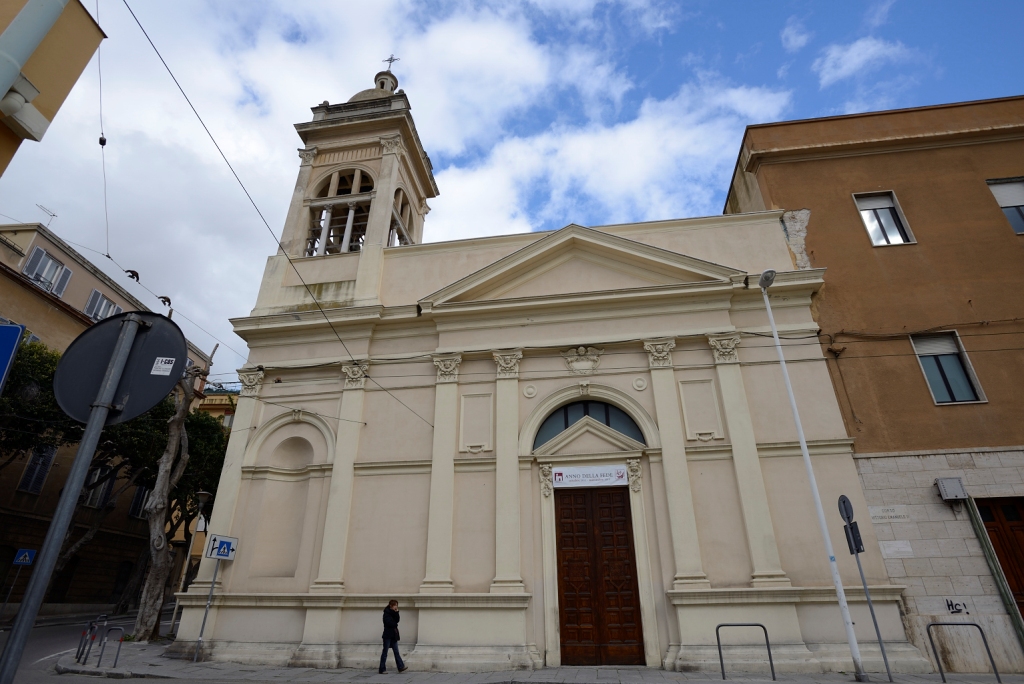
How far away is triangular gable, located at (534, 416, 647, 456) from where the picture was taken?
43.4ft

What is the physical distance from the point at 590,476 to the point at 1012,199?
13.2 meters

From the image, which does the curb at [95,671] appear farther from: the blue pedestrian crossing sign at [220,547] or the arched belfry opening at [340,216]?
the arched belfry opening at [340,216]

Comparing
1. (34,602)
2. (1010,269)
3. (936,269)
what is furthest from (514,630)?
(1010,269)

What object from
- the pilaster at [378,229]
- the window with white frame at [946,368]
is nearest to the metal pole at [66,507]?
the pilaster at [378,229]

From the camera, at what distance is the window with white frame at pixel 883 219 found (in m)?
14.7

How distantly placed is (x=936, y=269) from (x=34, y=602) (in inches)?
677

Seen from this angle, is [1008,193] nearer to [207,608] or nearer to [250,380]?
[250,380]

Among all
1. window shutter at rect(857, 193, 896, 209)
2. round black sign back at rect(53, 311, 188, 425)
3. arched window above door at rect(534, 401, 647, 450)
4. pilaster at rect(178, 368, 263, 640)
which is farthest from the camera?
window shutter at rect(857, 193, 896, 209)

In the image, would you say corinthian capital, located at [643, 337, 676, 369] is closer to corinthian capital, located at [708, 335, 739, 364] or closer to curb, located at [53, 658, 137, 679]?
corinthian capital, located at [708, 335, 739, 364]

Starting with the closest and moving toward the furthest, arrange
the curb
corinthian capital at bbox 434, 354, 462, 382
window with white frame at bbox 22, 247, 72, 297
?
the curb < corinthian capital at bbox 434, 354, 462, 382 < window with white frame at bbox 22, 247, 72, 297

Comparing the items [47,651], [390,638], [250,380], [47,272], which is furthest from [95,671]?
[47,272]

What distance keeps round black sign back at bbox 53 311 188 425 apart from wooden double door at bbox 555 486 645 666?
36.0ft

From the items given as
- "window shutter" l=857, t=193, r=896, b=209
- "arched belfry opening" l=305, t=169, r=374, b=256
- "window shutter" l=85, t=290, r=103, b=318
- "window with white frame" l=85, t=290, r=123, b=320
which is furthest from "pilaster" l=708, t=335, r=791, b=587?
"window shutter" l=85, t=290, r=103, b=318

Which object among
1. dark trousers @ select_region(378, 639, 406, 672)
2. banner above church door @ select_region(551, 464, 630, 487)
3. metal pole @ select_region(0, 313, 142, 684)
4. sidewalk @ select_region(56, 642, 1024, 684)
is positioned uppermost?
banner above church door @ select_region(551, 464, 630, 487)
